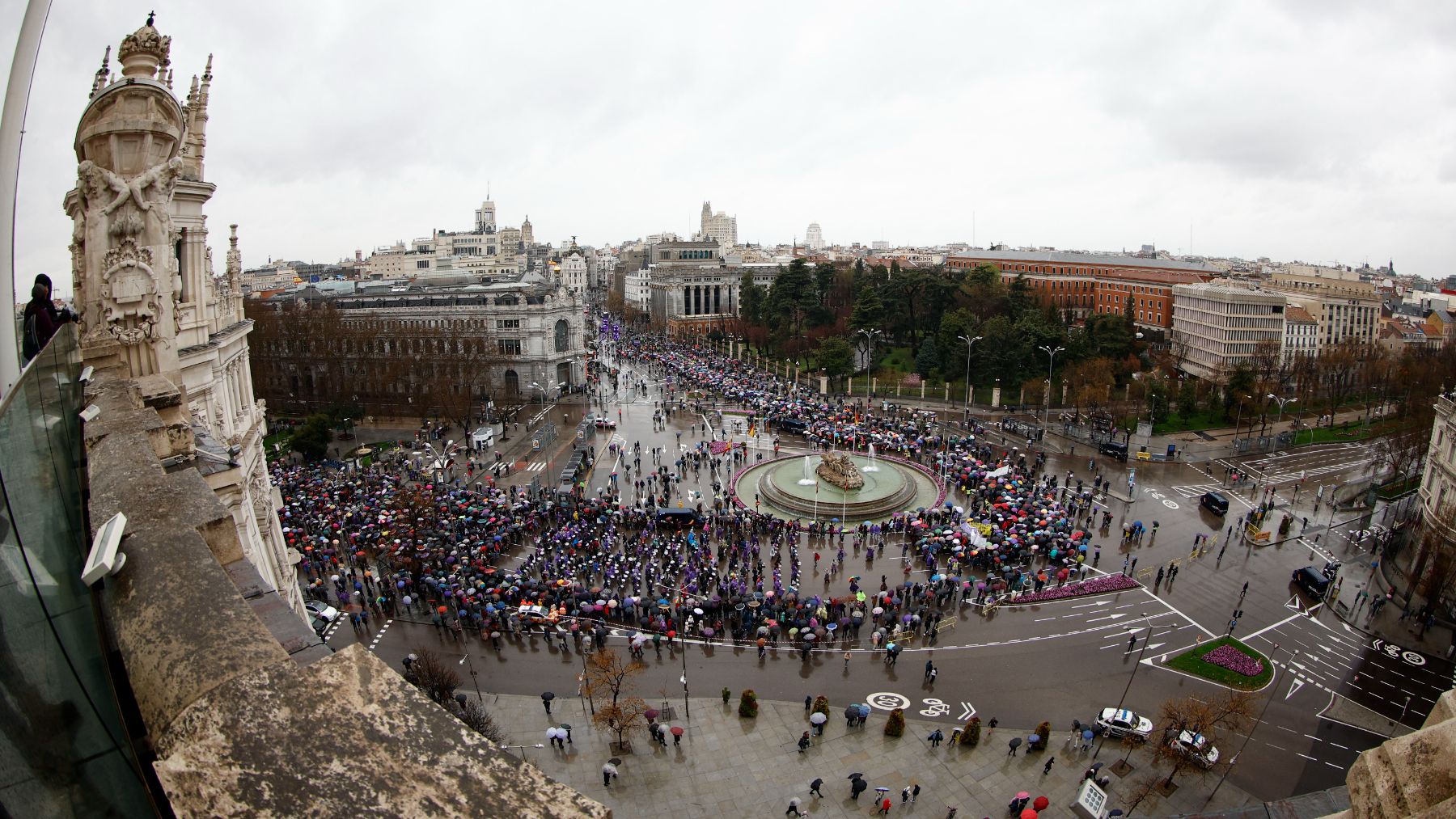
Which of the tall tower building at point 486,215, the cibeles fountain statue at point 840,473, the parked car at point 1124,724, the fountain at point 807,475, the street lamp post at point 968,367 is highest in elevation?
the tall tower building at point 486,215

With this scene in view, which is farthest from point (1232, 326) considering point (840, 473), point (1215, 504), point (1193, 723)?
point (1193, 723)

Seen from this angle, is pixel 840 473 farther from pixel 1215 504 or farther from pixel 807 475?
pixel 1215 504

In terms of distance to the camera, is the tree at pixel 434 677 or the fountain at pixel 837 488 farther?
the fountain at pixel 837 488

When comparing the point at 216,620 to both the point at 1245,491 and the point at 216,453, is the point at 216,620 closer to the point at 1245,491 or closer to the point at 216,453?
the point at 216,453

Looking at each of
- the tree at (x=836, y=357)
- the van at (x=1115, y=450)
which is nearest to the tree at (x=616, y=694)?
the van at (x=1115, y=450)

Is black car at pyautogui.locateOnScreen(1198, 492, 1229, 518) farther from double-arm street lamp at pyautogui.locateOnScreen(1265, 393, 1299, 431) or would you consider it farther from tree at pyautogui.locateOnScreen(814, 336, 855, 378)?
tree at pyautogui.locateOnScreen(814, 336, 855, 378)

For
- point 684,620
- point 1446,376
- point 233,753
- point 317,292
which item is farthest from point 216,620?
point 317,292

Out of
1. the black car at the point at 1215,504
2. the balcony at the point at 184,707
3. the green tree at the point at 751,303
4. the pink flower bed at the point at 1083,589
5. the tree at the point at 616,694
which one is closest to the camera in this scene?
the balcony at the point at 184,707

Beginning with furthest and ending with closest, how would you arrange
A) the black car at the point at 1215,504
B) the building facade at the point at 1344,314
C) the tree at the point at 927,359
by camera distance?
the building facade at the point at 1344,314 < the tree at the point at 927,359 < the black car at the point at 1215,504

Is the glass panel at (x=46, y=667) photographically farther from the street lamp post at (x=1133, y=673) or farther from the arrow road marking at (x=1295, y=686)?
the arrow road marking at (x=1295, y=686)

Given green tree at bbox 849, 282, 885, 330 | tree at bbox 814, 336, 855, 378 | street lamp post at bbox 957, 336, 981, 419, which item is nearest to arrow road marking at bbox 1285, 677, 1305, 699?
street lamp post at bbox 957, 336, 981, 419
